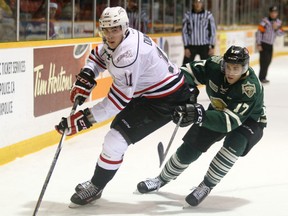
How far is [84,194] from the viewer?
152 inches

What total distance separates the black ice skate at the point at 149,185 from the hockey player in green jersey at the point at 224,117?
0.17 ft

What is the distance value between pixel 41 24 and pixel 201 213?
2.91 metres

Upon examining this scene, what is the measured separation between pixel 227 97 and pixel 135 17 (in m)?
5.02

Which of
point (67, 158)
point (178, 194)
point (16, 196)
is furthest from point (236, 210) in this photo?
point (67, 158)

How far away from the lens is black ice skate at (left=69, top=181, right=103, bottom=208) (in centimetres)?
387

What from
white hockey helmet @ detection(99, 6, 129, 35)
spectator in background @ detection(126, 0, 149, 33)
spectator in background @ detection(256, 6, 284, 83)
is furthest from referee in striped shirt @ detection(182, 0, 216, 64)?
white hockey helmet @ detection(99, 6, 129, 35)

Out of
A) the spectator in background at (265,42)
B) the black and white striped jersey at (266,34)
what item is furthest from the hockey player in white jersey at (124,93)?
the black and white striped jersey at (266,34)

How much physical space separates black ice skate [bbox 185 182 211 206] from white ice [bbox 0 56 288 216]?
41 mm

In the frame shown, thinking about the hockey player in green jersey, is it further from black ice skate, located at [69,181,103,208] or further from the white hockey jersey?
black ice skate, located at [69,181,103,208]

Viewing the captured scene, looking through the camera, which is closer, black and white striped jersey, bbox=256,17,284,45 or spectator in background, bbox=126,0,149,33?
spectator in background, bbox=126,0,149,33

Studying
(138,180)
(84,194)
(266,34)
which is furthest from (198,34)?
(84,194)

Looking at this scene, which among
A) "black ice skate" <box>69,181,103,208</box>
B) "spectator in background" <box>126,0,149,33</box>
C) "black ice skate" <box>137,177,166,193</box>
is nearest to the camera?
"black ice skate" <box>69,181,103,208</box>

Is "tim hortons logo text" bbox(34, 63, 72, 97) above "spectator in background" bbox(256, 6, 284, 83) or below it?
above

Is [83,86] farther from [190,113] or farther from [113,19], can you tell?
[190,113]
